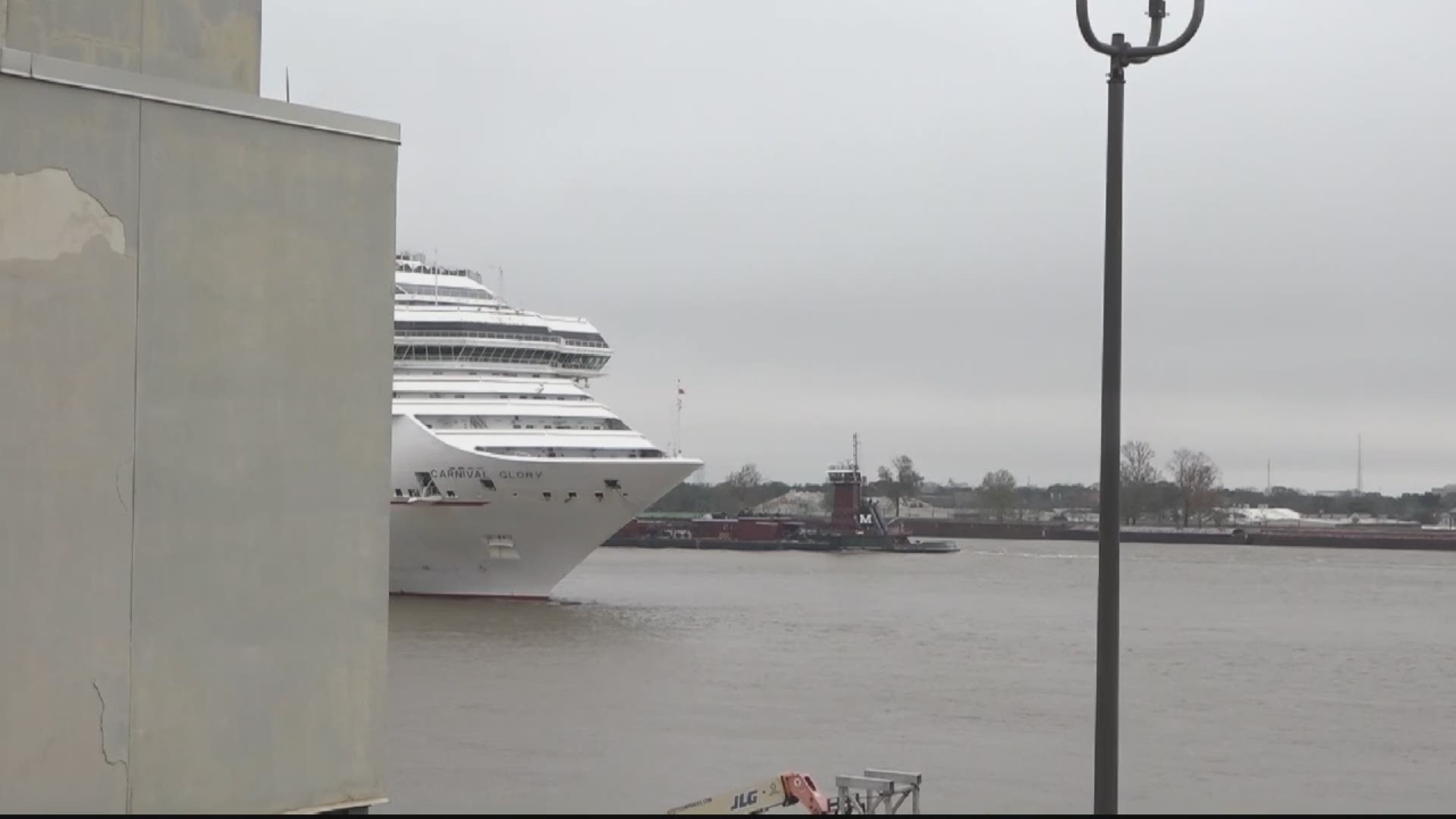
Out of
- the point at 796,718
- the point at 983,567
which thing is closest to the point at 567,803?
the point at 796,718

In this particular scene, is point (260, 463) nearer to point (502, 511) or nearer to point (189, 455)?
point (189, 455)

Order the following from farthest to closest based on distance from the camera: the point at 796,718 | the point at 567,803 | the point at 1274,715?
the point at 1274,715 < the point at 796,718 < the point at 567,803

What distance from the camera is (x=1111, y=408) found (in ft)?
23.3

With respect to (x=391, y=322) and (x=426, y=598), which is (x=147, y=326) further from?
(x=426, y=598)

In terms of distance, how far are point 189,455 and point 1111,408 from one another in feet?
12.2

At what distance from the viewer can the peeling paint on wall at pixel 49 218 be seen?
680cm

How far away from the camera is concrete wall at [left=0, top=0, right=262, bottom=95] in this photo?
742cm

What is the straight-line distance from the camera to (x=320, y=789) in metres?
7.86

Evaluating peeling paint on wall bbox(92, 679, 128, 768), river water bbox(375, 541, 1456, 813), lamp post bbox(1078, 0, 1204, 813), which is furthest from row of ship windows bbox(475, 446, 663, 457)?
lamp post bbox(1078, 0, 1204, 813)

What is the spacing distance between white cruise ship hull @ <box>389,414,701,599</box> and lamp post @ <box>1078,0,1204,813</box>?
3560 centimetres

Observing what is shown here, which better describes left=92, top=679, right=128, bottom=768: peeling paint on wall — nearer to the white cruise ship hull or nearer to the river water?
the river water

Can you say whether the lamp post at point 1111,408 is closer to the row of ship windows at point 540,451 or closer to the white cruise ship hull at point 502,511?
the white cruise ship hull at point 502,511

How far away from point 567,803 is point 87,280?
449 inches

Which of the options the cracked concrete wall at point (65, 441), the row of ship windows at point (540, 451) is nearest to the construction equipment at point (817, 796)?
the cracked concrete wall at point (65, 441)
